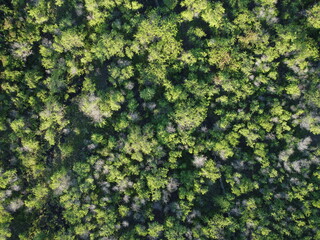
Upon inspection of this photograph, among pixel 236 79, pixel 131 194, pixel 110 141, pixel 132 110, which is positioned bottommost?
pixel 131 194

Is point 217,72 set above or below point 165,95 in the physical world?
above

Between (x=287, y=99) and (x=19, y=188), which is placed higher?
(x=287, y=99)

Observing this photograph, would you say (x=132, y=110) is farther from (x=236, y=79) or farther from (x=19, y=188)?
(x=19, y=188)

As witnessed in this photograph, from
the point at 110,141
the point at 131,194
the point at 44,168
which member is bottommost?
the point at 131,194

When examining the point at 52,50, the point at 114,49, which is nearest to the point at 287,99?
the point at 114,49

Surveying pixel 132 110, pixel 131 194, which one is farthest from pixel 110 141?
pixel 131 194

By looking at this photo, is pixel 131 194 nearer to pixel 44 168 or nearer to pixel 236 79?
pixel 44 168
